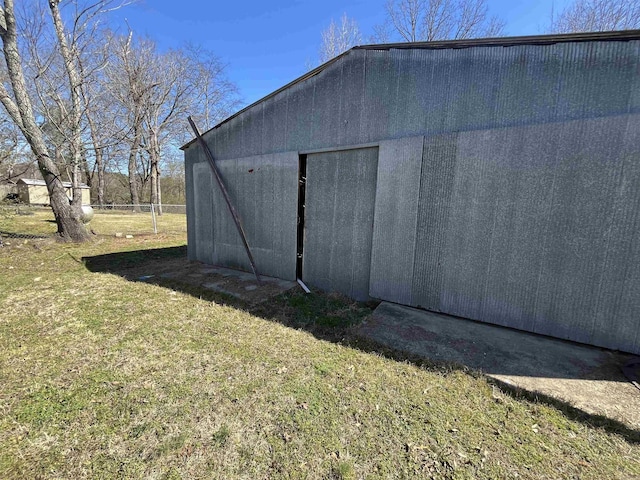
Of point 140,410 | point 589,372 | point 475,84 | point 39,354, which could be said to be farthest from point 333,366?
point 475,84

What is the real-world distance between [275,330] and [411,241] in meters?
1.90

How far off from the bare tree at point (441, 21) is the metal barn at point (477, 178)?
11.0 meters

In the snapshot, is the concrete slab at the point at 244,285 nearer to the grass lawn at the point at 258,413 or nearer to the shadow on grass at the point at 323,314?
the shadow on grass at the point at 323,314

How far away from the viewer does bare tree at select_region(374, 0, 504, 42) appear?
35.9 ft

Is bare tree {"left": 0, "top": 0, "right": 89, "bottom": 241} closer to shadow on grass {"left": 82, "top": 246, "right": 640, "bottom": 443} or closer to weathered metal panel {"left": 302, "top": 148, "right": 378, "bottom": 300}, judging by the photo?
shadow on grass {"left": 82, "top": 246, "right": 640, "bottom": 443}

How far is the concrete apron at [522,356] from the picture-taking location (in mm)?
1887

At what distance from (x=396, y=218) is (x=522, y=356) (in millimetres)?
1829

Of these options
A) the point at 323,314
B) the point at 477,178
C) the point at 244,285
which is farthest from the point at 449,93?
the point at 244,285

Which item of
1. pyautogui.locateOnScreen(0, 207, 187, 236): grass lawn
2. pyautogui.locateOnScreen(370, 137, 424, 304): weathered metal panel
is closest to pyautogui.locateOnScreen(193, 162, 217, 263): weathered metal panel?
pyautogui.locateOnScreen(370, 137, 424, 304): weathered metal panel

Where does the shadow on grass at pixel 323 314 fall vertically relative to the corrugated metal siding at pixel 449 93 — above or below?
below

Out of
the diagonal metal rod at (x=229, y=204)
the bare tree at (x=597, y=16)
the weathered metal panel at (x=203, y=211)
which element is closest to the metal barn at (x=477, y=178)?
the diagonal metal rod at (x=229, y=204)

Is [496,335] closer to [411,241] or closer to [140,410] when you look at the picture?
[411,241]

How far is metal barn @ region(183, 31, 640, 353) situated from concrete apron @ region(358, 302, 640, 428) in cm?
20

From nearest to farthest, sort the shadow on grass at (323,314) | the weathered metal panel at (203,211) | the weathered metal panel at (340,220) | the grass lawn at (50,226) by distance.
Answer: the shadow on grass at (323,314) → the weathered metal panel at (340,220) → the weathered metal panel at (203,211) → the grass lawn at (50,226)
